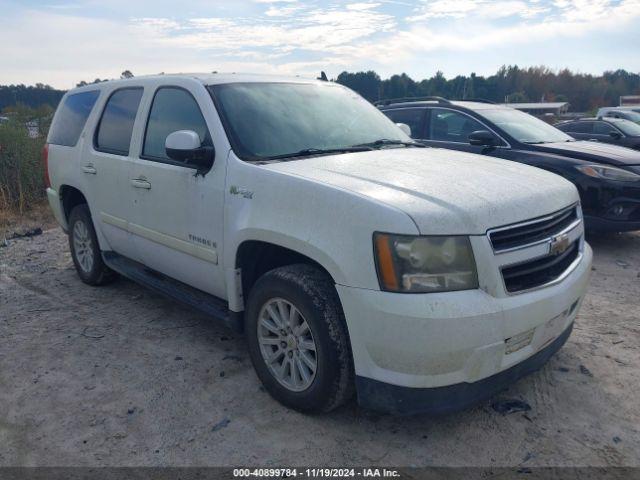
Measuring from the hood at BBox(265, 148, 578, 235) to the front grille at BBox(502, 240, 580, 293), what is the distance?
231 millimetres

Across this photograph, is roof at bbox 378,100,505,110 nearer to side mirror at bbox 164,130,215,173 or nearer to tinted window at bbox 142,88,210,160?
tinted window at bbox 142,88,210,160

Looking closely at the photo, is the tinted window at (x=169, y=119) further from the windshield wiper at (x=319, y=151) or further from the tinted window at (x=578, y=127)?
the tinted window at (x=578, y=127)

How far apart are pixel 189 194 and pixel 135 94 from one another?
4.48ft

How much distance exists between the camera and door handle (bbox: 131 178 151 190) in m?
3.98

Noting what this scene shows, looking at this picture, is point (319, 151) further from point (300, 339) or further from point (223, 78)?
point (300, 339)

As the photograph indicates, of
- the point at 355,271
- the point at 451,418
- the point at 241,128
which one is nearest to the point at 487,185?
the point at 355,271

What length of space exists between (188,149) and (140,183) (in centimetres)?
95

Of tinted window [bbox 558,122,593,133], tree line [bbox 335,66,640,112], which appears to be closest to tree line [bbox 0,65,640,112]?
tree line [bbox 335,66,640,112]

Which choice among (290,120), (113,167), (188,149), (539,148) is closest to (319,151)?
(290,120)

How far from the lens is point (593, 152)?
648 cm

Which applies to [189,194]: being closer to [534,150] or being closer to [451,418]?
[451,418]

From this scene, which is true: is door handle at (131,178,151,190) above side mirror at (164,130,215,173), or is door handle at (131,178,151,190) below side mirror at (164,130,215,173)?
below

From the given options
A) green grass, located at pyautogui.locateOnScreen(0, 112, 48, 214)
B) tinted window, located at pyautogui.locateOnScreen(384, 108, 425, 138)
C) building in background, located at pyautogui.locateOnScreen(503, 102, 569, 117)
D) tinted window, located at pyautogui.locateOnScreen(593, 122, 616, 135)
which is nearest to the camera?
tinted window, located at pyautogui.locateOnScreen(384, 108, 425, 138)

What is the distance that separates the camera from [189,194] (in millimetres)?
3576
